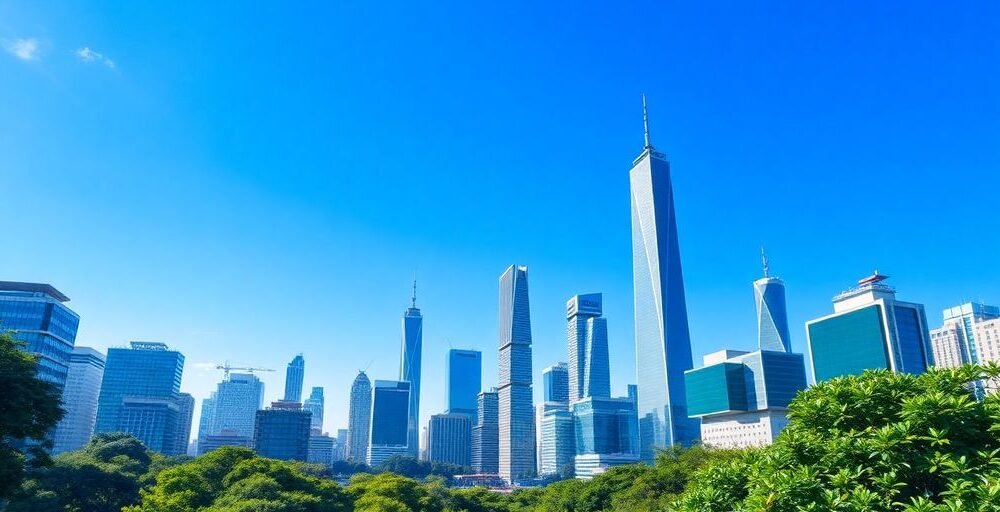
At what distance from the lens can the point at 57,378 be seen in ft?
355

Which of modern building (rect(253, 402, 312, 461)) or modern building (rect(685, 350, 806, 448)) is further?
modern building (rect(253, 402, 312, 461))

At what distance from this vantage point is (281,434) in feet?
611

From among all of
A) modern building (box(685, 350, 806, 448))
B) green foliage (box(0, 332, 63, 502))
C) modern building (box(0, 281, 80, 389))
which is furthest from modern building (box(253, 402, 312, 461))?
green foliage (box(0, 332, 63, 502))

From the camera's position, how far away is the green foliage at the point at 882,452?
33.2 ft

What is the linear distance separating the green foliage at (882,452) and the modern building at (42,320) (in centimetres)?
12064

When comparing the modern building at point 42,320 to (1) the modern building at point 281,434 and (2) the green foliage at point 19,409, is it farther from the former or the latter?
(2) the green foliage at point 19,409

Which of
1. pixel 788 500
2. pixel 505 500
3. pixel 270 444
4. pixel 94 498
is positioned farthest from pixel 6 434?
pixel 270 444

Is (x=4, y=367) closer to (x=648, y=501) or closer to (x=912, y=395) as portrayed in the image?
(x=912, y=395)

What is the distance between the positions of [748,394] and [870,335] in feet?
93.9

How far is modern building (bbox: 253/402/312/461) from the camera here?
184m

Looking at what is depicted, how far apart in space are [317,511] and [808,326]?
415 feet

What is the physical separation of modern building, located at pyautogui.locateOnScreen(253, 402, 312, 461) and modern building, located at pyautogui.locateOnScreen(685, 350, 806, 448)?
380 ft

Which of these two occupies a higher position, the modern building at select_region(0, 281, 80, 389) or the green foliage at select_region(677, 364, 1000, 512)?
the modern building at select_region(0, 281, 80, 389)

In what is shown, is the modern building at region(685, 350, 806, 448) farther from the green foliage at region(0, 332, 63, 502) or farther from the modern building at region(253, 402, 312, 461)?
the green foliage at region(0, 332, 63, 502)
